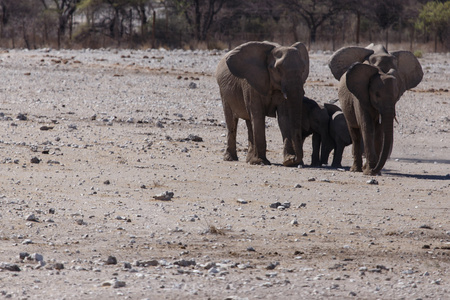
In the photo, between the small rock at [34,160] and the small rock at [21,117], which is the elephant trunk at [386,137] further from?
the small rock at [21,117]

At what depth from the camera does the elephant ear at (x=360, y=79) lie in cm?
1231

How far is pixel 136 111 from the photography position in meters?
18.8

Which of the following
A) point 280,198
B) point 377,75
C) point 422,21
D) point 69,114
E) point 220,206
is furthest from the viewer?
point 422,21

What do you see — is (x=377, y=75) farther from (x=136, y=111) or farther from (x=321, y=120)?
(x=136, y=111)

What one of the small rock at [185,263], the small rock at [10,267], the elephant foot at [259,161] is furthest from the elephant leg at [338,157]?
the small rock at [10,267]

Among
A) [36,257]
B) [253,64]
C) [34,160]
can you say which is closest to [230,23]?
[253,64]

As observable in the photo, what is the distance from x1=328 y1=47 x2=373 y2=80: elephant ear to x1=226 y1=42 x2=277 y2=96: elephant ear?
100cm

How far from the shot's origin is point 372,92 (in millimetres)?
12227

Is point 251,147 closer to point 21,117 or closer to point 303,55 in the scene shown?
point 303,55

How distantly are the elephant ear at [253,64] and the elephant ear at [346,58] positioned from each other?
1.00 meters

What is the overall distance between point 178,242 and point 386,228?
2.22m

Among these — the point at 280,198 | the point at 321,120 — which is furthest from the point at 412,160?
the point at 280,198

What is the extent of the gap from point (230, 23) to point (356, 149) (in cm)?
3248

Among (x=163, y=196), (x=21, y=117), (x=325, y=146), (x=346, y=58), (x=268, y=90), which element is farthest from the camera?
(x=21, y=117)
